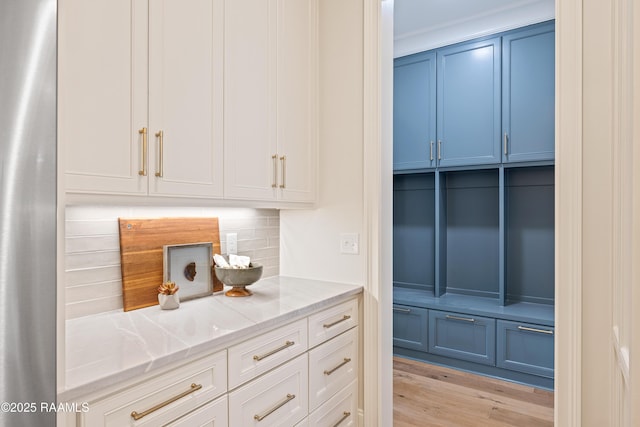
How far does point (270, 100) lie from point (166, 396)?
4.46 ft

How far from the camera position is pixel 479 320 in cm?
296

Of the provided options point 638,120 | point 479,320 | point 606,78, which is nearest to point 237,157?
point 638,120

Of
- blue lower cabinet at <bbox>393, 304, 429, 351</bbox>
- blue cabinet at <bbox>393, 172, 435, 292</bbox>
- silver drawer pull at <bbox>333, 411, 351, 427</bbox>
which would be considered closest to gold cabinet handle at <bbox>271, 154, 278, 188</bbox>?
silver drawer pull at <bbox>333, 411, 351, 427</bbox>

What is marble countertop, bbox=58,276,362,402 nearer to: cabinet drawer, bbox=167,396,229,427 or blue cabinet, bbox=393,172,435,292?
cabinet drawer, bbox=167,396,229,427

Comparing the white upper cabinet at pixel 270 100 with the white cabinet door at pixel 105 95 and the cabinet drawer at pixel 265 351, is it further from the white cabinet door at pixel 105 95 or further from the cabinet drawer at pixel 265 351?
the cabinet drawer at pixel 265 351

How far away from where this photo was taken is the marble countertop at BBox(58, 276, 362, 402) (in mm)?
964

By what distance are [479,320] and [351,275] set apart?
1.48 meters

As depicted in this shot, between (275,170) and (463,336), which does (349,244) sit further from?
(463,336)

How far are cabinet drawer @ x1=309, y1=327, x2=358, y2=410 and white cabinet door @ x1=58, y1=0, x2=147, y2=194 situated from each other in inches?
41.4

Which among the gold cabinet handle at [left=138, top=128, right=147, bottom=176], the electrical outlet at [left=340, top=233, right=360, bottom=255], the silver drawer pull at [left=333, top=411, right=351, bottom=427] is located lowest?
the silver drawer pull at [left=333, top=411, right=351, bottom=427]

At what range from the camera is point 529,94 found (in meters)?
2.88

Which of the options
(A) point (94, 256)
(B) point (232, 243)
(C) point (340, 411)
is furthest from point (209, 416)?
(B) point (232, 243)

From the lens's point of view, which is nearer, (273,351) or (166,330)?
(166,330)

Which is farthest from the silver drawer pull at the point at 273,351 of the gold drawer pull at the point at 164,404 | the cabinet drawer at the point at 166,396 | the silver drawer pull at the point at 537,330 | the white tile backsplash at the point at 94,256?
the silver drawer pull at the point at 537,330
